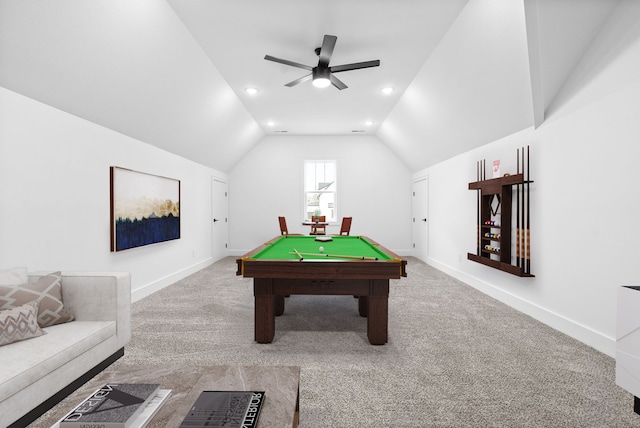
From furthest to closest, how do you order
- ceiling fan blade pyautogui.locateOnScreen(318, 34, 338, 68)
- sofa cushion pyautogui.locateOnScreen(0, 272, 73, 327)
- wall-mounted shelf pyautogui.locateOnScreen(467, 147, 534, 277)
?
wall-mounted shelf pyautogui.locateOnScreen(467, 147, 534, 277) < ceiling fan blade pyautogui.locateOnScreen(318, 34, 338, 68) < sofa cushion pyautogui.locateOnScreen(0, 272, 73, 327)

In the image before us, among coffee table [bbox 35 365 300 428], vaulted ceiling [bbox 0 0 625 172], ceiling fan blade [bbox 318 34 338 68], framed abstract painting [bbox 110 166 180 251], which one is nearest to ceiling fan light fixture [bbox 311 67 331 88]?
ceiling fan blade [bbox 318 34 338 68]

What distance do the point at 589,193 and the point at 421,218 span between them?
4215 mm

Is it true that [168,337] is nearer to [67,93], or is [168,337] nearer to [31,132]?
[31,132]

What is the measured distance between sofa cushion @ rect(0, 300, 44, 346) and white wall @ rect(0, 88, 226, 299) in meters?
0.84

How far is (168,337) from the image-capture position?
2693 millimetres

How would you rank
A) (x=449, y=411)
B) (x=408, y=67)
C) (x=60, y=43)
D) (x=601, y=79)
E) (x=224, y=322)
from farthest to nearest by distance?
(x=408, y=67), (x=224, y=322), (x=601, y=79), (x=60, y=43), (x=449, y=411)

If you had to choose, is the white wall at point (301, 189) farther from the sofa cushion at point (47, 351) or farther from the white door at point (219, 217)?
the sofa cushion at point (47, 351)

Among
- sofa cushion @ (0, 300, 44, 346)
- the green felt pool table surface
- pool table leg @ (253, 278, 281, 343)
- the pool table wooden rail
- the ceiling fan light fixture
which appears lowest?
pool table leg @ (253, 278, 281, 343)

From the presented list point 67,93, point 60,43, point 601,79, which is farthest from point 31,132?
point 601,79

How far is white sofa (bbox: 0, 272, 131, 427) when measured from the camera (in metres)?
1.42

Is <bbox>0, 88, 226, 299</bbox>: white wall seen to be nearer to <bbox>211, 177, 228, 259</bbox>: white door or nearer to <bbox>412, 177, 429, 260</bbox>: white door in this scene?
<bbox>211, 177, 228, 259</bbox>: white door

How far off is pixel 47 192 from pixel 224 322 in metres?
1.96

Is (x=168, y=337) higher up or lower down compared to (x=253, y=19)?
lower down

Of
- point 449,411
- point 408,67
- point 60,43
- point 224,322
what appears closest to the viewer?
point 449,411
